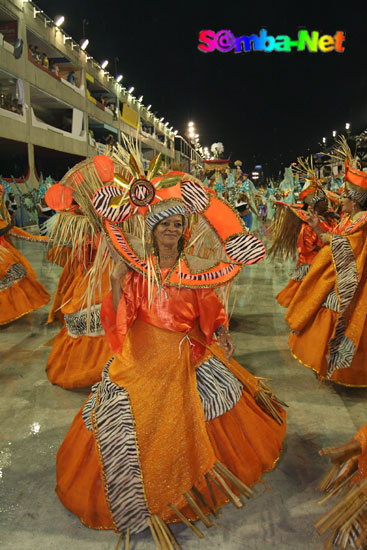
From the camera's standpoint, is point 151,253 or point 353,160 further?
point 353,160

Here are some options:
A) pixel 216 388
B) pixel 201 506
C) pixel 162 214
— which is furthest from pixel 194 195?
pixel 201 506

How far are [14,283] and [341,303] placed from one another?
146 inches

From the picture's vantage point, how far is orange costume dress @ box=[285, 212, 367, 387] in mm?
3193

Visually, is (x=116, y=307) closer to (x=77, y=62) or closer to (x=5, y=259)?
(x=5, y=259)

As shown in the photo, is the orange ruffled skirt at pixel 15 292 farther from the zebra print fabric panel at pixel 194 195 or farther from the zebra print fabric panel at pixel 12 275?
the zebra print fabric panel at pixel 194 195

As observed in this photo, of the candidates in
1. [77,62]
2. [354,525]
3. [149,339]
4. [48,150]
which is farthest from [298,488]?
[77,62]

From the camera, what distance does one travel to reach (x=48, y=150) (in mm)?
20266

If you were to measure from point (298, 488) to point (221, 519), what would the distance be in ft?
1.60

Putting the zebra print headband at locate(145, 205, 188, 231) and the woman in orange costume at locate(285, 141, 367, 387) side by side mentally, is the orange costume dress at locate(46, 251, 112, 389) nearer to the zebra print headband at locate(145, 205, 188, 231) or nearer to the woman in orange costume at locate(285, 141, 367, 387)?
the zebra print headband at locate(145, 205, 188, 231)

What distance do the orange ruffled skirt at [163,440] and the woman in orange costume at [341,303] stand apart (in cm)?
129

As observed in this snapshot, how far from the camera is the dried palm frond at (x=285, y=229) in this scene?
541 cm

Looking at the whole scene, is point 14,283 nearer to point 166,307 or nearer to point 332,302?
point 166,307

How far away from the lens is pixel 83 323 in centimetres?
347

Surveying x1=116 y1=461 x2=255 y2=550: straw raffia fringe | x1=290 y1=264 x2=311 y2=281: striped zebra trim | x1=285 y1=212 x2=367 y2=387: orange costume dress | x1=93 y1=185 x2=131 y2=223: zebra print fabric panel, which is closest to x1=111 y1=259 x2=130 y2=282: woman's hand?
x1=93 y1=185 x2=131 y2=223: zebra print fabric panel
